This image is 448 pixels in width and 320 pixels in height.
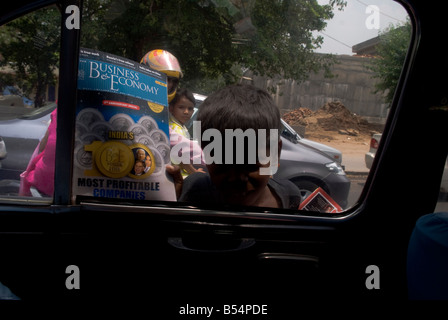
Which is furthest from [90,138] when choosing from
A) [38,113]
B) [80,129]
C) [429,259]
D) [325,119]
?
[429,259]

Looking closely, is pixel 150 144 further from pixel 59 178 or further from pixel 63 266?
pixel 63 266

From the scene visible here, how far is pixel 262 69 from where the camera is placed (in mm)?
1681

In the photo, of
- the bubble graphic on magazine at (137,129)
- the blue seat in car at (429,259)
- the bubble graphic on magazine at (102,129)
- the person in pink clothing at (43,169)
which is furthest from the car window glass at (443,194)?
the person in pink clothing at (43,169)

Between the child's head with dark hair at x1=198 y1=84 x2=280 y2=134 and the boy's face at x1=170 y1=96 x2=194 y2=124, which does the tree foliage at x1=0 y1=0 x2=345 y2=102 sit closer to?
the child's head with dark hair at x1=198 y1=84 x2=280 y2=134

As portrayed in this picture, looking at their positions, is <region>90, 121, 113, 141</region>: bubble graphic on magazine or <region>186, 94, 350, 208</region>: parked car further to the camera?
<region>186, 94, 350, 208</region>: parked car

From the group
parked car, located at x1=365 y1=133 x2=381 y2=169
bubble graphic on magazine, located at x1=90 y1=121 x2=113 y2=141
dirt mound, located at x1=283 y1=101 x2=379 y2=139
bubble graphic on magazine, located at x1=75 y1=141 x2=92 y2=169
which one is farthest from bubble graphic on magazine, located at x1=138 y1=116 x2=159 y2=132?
parked car, located at x1=365 y1=133 x2=381 y2=169

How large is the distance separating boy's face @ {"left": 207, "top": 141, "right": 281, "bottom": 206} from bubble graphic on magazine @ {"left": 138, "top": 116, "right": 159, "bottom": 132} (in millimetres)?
315

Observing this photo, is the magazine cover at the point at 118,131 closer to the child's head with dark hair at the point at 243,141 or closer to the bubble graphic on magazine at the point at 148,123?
the bubble graphic on magazine at the point at 148,123

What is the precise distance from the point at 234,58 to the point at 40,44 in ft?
2.42

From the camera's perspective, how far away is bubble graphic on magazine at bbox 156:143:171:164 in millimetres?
1670

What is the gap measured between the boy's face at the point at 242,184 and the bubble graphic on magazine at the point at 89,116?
1.66 feet

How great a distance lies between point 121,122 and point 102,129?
76 millimetres

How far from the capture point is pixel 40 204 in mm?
1500

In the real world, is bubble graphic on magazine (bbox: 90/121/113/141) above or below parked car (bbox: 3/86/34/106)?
below
